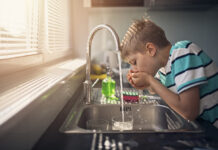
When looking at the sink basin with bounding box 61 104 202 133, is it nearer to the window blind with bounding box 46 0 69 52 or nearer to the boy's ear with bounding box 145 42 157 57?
the boy's ear with bounding box 145 42 157 57

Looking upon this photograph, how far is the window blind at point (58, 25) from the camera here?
1.60m

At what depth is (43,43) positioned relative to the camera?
1402 mm

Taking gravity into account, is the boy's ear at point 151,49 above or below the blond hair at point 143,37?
below

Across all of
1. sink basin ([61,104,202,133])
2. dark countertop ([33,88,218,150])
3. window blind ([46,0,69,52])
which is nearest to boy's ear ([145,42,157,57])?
sink basin ([61,104,202,133])

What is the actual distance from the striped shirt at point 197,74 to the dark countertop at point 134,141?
0.19m

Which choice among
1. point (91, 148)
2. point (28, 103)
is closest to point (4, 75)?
point (28, 103)

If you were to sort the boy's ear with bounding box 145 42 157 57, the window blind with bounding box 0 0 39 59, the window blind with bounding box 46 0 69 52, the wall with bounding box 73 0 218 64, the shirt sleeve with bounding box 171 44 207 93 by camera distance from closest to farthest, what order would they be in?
the shirt sleeve with bounding box 171 44 207 93 → the window blind with bounding box 0 0 39 59 → the boy's ear with bounding box 145 42 157 57 → the window blind with bounding box 46 0 69 52 → the wall with bounding box 73 0 218 64

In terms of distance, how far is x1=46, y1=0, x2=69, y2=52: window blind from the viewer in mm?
1598

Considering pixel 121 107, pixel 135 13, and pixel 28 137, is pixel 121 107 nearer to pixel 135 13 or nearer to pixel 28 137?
pixel 28 137

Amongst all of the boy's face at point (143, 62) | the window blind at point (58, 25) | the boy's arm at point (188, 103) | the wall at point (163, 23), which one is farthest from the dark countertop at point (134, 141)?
the wall at point (163, 23)

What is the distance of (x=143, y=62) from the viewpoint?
104cm

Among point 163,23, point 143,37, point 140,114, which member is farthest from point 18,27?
point 163,23

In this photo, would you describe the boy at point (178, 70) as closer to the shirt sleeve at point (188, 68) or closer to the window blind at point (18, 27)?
the shirt sleeve at point (188, 68)

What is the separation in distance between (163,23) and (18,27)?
175cm
